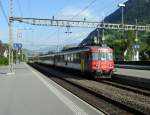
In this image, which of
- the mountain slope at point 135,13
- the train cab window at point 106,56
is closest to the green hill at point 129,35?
the mountain slope at point 135,13

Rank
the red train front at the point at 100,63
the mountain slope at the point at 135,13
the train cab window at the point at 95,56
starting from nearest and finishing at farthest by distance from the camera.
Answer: the red train front at the point at 100,63, the train cab window at the point at 95,56, the mountain slope at the point at 135,13

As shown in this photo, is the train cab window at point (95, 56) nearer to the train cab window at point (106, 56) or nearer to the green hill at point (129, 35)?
the train cab window at point (106, 56)

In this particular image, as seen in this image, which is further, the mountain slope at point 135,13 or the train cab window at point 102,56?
the mountain slope at point 135,13

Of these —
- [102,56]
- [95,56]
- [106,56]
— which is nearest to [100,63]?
[102,56]

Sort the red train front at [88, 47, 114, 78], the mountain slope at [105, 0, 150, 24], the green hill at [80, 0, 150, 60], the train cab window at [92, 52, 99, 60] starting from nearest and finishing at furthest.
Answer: the red train front at [88, 47, 114, 78] < the train cab window at [92, 52, 99, 60] < the green hill at [80, 0, 150, 60] < the mountain slope at [105, 0, 150, 24]

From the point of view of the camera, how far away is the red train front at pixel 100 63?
3338cm

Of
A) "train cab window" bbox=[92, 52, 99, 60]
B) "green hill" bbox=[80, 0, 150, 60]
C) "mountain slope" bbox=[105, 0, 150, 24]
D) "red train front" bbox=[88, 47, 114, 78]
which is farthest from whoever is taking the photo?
"mountain slope" bbox=[105, 0, 150, 24]


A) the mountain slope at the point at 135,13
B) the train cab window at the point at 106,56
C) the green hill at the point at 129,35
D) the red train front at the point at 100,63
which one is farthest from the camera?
the mountain slope at the point at 135,13

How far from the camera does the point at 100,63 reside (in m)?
33.8

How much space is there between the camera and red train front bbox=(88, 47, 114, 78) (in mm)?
33375

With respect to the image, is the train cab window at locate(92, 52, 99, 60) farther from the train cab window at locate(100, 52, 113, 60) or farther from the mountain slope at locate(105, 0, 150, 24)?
the mountain slope at locate(105, 0, 150, 24)

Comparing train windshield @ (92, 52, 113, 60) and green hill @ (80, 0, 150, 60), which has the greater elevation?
green hill @ (80, 0, 150, 60)

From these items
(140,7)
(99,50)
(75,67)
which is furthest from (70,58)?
(140,7)

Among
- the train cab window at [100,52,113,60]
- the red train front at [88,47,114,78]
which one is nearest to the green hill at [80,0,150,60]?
the train cab window at [100,52,113,60]
